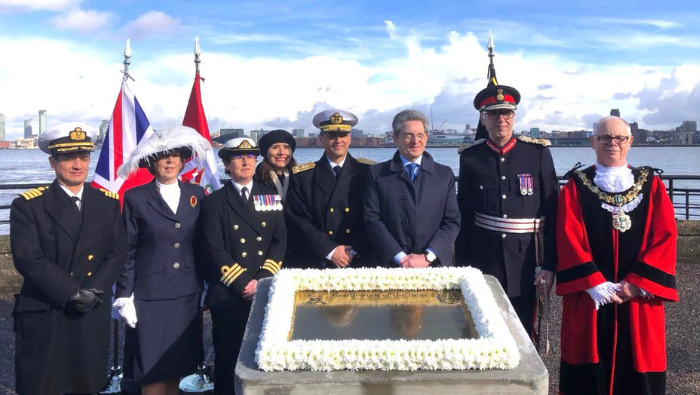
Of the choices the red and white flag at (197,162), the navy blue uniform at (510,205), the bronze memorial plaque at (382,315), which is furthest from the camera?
the red and white flag at (197,162)

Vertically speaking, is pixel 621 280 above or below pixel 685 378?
above

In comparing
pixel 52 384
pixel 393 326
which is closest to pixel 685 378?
pixel 393 326

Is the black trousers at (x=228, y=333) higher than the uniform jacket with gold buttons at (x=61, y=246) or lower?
lower

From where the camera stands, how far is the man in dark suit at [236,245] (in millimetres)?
3533

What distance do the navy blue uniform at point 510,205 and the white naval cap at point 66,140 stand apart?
7.94 feet

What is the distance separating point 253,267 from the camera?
12.0 ft

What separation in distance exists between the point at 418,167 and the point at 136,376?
2.16 m

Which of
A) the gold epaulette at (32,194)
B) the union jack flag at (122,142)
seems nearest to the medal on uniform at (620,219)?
the gold epaulette at (32,194)

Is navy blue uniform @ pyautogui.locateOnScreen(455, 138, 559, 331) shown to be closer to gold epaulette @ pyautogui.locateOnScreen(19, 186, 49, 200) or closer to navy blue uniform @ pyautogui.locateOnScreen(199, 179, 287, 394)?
navy blue uniform @ pyautogui.locateOnScreen(199, 179, 287, 394)

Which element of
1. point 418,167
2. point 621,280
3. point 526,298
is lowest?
point 526,298

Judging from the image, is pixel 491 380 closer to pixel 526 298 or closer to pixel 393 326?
pixel 393 326

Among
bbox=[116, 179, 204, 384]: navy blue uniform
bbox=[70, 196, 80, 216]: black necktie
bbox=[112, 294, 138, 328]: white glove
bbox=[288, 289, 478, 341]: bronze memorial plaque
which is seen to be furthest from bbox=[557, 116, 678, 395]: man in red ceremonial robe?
bbox=[70, 196, 80, 216]: black necktie

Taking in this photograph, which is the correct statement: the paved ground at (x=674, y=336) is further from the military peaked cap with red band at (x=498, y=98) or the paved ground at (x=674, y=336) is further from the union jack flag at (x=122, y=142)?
the military peaked cap with red band at (x=498, y=98)

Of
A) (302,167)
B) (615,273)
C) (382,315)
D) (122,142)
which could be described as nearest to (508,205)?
(615,273)
